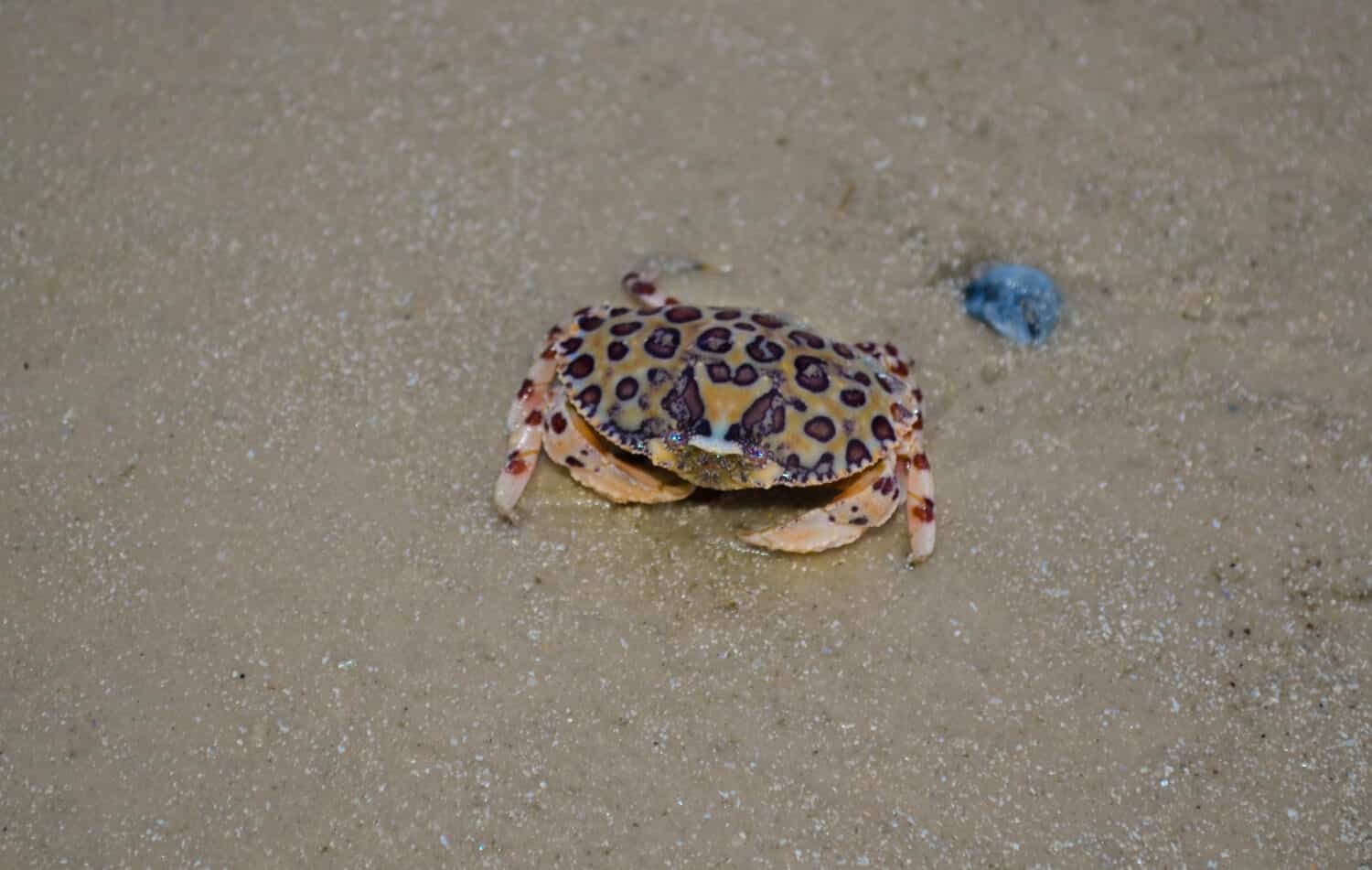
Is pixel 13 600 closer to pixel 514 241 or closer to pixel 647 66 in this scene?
pixel 514 241

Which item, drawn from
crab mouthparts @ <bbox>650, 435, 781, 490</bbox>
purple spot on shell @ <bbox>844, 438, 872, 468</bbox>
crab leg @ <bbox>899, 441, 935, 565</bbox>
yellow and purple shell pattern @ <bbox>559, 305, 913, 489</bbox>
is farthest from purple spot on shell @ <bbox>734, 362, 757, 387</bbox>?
crab leg @ <bbox>899, 441, 935, 565</bbox>

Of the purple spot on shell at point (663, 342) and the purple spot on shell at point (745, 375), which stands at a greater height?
the purple spot on shell at point (745, 375)

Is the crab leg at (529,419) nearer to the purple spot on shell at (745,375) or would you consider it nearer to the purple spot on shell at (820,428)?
the purple spot on shell at (745,375)

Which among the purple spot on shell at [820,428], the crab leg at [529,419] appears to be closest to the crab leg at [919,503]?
the purple spot on shell at [820,428]

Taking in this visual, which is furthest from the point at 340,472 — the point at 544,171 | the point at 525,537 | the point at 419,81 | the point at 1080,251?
the point at 1080,251

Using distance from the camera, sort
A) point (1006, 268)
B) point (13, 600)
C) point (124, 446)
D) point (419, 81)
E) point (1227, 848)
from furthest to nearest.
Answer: point (419, 81)
point (1006, 268)
point (124, 446)
point (13, 600)
point (1227, 848)

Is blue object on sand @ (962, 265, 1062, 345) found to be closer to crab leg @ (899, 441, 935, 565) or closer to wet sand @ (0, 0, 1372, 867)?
wet sand @ (0, 0, 1372, 867)
